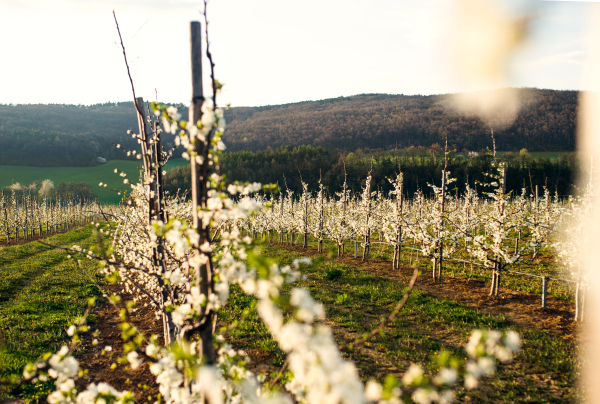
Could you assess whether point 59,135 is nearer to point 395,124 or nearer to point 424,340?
point 395,124

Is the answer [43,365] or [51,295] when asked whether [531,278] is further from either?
[51,295]

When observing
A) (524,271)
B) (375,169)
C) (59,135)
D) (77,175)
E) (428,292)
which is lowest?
(524,271)

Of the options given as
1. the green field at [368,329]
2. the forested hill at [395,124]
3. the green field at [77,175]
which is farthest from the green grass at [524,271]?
the green field at [77,175]

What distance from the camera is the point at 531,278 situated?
12898 millimetres

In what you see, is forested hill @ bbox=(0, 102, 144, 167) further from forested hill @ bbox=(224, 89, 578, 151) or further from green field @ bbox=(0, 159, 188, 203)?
forested hill @ bbox=(224, 89, 578, 151)

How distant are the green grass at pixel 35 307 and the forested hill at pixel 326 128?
73.4 metres

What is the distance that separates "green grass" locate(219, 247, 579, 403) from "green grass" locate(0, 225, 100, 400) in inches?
169

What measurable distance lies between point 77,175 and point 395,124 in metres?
107

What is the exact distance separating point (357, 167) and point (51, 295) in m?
65.4

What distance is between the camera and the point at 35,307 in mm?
9562

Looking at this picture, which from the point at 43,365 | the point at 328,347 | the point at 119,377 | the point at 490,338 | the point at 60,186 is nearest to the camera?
the point at 328,347

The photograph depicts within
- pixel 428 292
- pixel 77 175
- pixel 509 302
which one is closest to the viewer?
pixel 509 302

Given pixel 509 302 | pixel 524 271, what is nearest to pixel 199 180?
pixel 509 302

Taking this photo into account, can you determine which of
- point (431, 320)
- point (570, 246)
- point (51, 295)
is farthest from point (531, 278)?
point (51, 295)
